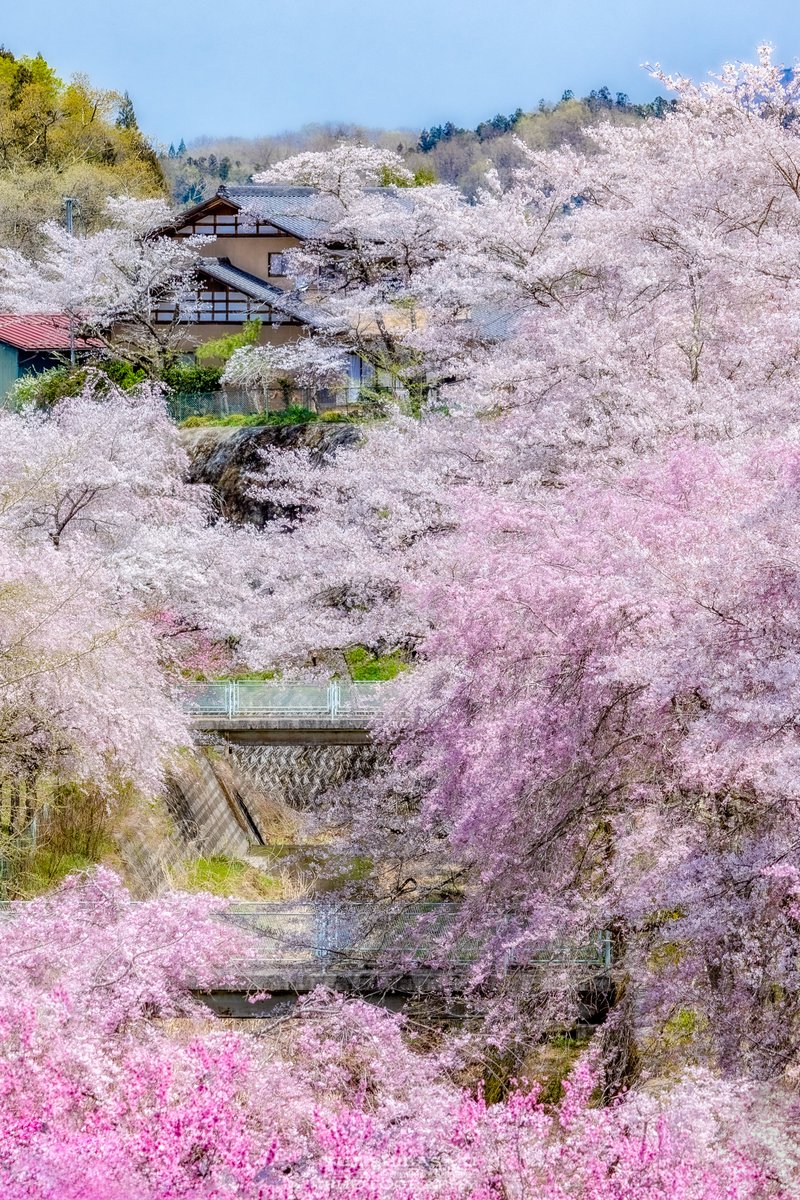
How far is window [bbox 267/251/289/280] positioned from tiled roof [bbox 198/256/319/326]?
0.89ft

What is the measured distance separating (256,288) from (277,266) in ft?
4.77

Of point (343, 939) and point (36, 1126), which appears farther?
point (343, 939)

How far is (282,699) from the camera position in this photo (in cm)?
1616

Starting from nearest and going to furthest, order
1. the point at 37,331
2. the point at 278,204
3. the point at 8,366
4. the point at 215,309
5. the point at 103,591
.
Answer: the point at 103,591
the point at 8,366
the point at 215,309
the point at 37,331
the point at 278,204

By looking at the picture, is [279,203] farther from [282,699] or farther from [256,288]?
[282,699]

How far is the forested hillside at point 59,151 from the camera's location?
37.2m

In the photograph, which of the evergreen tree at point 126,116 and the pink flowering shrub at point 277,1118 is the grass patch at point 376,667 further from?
the evergreen tree at point 126,116

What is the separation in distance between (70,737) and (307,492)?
7.93m

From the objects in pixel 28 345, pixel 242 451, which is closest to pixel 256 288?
pixel 28 345

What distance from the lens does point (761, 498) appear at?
836cm

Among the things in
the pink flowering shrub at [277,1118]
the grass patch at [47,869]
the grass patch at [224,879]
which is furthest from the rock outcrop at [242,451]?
the pink flowering shrub at [277,1118]

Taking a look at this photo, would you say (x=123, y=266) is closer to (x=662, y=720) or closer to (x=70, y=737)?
(x=70, y=737)

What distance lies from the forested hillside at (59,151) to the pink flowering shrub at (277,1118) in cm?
3135

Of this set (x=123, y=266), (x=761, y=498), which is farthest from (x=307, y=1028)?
(x=123, y=266)
